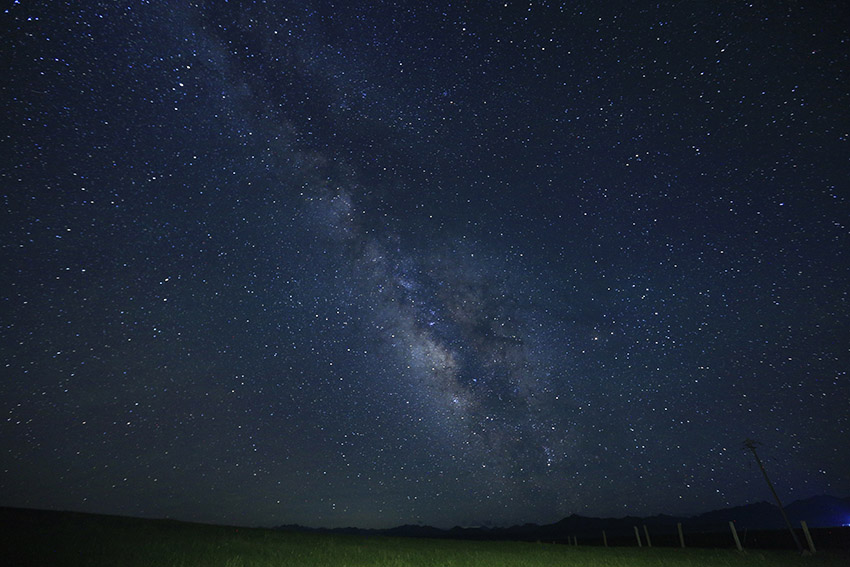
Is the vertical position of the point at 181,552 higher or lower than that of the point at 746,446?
lower

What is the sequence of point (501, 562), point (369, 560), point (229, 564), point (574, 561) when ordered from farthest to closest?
1. point (574, 561)
2. point (501, 562)
3. point (369, 560)
4. point (229, 564)

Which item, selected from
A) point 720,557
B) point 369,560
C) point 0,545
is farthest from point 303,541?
point 720,557

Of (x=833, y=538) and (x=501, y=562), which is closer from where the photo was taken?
(x=501, y=562)

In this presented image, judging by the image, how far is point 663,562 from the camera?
19.2 metres

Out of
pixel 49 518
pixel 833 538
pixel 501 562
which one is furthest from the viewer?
pixel 833 538

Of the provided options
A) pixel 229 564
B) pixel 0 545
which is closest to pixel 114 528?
pixel 0 545

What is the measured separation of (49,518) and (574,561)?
83.8 ft

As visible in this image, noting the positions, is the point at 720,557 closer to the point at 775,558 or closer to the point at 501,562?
the point at 775,558

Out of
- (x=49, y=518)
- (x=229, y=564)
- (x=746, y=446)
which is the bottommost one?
(x=229, y=564)

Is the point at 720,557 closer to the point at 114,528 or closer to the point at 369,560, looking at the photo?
the point at 369,560

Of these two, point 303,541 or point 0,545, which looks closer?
point 0,545

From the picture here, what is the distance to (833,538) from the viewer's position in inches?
1211

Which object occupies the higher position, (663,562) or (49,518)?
(49,518)

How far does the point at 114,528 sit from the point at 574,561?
21.6 meters
